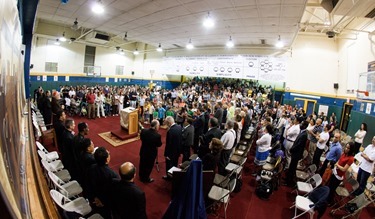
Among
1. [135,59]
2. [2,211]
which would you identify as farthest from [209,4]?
[135,59]

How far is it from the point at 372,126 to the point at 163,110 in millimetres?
8779

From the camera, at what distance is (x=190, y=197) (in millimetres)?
2861

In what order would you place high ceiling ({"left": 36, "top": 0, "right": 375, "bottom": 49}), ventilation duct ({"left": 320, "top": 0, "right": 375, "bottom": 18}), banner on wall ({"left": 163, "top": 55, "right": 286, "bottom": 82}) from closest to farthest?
ventilation duct ({"left": 320, "top": 0, "right": 375, "bottom": 18})
high ceiling ({"left": 36, "top": 0, "right": 375, "bottom": 49})
banner on wall ({"left": 163, "top": 55, "right": 286, "bottom": 82})

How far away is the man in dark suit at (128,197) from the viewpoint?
7.51ft

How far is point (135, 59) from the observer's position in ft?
69.9

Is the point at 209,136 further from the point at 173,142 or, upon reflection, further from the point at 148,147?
the point at 148,147

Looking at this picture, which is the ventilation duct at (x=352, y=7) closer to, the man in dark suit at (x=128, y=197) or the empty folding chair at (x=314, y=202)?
the empty folding chair at (x=314, y=202)

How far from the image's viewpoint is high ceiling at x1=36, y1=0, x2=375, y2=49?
6.90 m

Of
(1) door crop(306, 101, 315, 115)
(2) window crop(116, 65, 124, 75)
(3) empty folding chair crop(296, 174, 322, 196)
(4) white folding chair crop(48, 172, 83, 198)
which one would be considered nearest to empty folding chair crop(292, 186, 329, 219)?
(3) empty folding chair crop(296, 174, 322, 196)

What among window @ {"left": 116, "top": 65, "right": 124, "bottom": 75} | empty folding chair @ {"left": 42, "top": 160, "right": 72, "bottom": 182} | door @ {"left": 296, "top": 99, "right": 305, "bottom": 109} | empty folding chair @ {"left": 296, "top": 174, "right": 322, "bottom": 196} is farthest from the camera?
window @ {"left": 116, "top": 65, "right": 124, "bottom": 75}

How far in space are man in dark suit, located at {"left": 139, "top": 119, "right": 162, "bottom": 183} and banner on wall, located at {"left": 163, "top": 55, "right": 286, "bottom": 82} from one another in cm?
968

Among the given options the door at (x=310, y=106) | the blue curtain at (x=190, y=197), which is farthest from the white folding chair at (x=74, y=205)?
the door at (x=310, y=106)

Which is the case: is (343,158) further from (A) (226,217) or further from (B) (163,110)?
(B) (163,110)

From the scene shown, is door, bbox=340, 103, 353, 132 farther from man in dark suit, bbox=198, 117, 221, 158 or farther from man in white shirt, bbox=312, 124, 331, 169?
man in dark suit, bbox=198, 117, 221, 158
